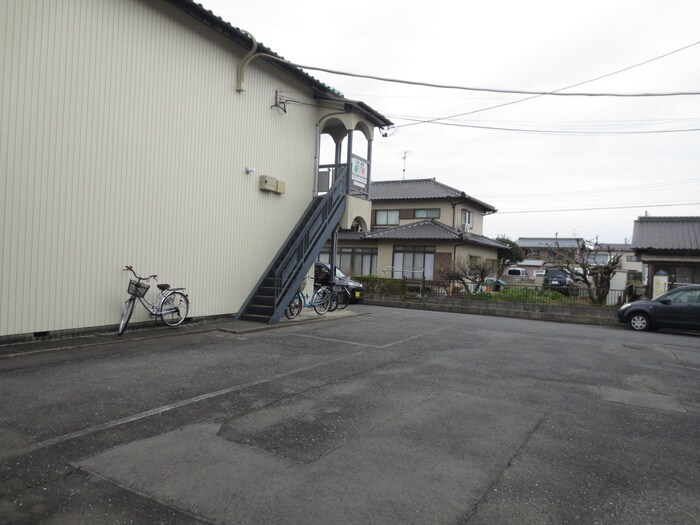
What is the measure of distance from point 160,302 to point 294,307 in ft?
11.1

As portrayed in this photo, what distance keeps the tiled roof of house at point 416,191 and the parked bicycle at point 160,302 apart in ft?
68.3

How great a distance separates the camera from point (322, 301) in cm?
1212

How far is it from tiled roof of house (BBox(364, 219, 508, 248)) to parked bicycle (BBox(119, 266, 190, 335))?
17316 millimetres

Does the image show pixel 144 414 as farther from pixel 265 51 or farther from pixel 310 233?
pixel 265 51

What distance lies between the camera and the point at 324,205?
39.0ft

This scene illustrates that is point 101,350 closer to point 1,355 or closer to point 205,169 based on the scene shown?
point 1,355

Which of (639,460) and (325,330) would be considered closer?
(639,460)

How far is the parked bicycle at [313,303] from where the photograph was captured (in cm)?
1090

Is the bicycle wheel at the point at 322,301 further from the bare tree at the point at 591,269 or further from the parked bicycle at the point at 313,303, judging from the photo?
the bare tree at the point at 591,269

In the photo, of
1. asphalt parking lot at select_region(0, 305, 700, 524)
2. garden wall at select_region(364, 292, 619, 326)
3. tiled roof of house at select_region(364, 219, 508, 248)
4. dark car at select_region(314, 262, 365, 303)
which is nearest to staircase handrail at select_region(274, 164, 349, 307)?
asphalt parking lot at select_region(0, 305, 700, 524)

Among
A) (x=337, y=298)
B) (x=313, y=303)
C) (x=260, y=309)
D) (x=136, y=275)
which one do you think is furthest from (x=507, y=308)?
(x=136, y=275)

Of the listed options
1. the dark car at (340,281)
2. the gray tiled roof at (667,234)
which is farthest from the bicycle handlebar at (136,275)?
the gray tiled roof at (667,234)

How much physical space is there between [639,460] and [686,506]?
727 mm

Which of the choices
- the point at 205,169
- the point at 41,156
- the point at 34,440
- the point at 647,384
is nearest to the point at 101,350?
the point at 41,156
